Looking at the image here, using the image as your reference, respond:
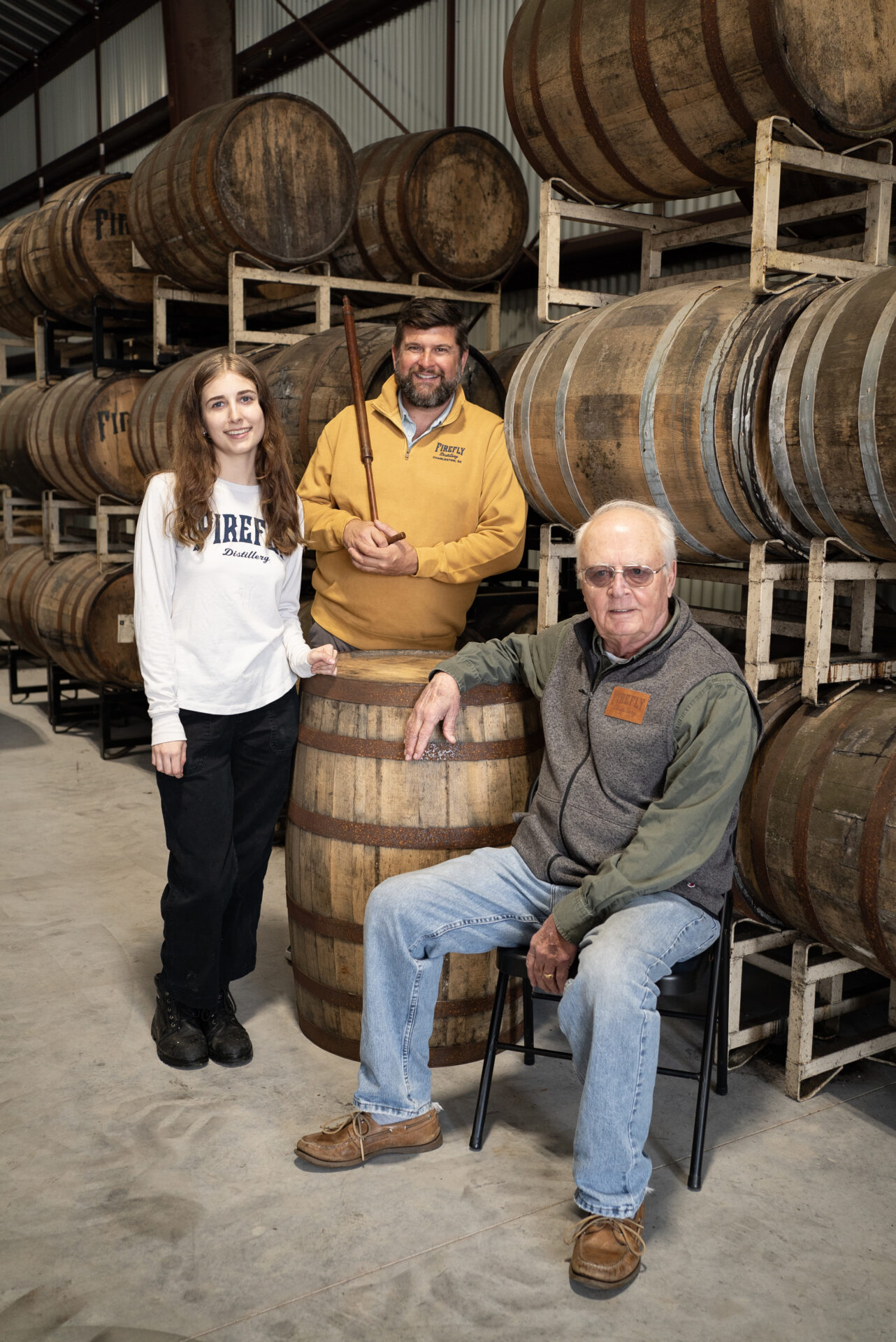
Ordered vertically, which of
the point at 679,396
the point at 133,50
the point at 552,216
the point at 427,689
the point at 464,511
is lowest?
the point at 427,689

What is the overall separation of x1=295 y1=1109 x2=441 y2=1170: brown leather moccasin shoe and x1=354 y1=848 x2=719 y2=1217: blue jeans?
0.14 ft

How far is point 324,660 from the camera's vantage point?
3076mm

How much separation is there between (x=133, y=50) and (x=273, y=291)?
962 centimetres

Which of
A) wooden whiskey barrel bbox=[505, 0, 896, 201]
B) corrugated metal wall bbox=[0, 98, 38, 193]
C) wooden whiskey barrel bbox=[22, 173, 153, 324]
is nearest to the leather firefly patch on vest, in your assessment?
wooden whiskey barrel bbox=[505, 0, 896, 201]

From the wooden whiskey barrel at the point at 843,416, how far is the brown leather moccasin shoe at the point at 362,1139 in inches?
69.7

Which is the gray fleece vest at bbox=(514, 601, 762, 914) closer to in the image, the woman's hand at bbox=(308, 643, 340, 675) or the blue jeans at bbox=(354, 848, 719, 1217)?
the blue jeans at bbox=(354, 848, 719, 1217)

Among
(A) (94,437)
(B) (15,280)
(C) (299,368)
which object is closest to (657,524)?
(C) (299,368)

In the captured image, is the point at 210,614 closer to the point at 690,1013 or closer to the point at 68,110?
the point at 690,1013

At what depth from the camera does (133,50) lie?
13.8 metres

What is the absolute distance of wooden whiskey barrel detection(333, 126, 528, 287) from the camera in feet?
19.1

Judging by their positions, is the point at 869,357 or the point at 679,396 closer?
the point at 869,357

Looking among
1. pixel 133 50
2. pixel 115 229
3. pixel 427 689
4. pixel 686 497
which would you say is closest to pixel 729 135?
pixel 686 497

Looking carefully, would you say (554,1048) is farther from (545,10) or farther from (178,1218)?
(545,10)

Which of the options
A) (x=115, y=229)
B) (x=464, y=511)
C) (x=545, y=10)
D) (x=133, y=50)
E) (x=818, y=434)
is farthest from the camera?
(x=133, y=50)
